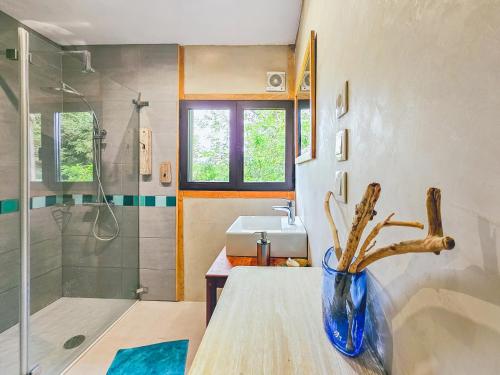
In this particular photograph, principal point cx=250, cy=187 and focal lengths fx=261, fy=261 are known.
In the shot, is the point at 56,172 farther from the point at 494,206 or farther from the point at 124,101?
the point at 494,206

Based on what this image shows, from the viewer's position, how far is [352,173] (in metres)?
0.76

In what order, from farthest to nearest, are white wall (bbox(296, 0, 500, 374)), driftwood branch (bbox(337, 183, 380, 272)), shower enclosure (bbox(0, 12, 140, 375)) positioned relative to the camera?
shower enclosure (bbox(0, 12, 140, 375))
driftwood branch (bbox(337, 183, 380, 272))
white wall (bbox(296, 0, 500, 374))

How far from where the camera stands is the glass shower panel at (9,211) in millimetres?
1497

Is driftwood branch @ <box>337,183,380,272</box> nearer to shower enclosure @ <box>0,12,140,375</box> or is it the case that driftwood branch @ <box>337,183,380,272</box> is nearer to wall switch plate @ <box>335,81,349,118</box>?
wall switch plate @ <box>335,81,349,118</box>

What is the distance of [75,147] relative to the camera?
204 centimetres

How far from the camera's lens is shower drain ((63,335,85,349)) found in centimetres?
173

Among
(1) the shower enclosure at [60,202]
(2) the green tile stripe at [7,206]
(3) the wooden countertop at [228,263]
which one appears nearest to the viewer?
(3) the wooden countertop at [228,263]

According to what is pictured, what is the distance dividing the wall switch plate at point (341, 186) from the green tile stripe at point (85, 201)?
66.7 inches

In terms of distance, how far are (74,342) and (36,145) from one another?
1.34 metres

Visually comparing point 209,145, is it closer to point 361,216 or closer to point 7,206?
point 7,206

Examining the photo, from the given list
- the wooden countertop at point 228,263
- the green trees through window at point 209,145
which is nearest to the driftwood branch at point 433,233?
the wooden countertop at point 228,263

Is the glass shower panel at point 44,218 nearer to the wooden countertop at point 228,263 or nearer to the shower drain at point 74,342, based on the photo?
the shower drain at point 74,342

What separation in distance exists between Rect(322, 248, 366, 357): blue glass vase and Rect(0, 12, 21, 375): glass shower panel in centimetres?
172

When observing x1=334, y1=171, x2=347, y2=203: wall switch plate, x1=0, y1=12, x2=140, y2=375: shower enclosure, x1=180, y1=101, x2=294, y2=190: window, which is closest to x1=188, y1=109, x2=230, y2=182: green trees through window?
x1=180, y1=101, x2=294, y2=190: window
